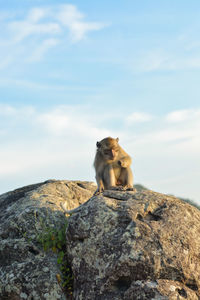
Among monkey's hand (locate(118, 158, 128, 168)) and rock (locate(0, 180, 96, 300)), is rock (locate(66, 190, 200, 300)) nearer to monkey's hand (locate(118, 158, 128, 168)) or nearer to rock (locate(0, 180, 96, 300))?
rock (locate(0, 180, 96, 300))

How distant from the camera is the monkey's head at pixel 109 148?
9.88 meters

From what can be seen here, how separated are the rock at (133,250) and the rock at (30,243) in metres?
0.59

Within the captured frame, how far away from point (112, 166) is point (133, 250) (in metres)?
3.59

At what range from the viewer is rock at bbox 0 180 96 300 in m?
7.14

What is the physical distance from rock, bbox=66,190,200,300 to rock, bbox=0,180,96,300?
594mm

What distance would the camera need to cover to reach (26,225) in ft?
27.1

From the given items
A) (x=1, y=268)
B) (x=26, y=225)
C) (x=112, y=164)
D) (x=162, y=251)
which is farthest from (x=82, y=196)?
(x=162, y=251)

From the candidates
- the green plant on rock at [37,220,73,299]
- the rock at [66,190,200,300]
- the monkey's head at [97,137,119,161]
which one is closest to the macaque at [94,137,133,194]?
the monkey's head at [97,137,119,161]

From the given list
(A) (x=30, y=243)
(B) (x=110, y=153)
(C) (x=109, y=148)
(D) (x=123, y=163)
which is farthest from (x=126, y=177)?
(A) (x=30, y=243)

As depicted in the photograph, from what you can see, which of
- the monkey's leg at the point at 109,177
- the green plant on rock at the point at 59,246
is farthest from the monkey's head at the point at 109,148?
the green plant on rock at the point at 59,246

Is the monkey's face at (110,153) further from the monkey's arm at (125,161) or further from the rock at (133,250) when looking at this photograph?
the rock at (133,250)

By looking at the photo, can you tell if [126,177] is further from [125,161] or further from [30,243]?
[30,243]

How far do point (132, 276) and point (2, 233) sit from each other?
330 centimetres

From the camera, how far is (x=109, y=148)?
391 inches
